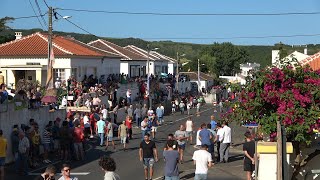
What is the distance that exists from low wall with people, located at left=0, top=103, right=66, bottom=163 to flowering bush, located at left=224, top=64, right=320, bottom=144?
1067 cm

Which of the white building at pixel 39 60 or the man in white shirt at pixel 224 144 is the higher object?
the white building at pixel 39 60

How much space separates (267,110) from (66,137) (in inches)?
441

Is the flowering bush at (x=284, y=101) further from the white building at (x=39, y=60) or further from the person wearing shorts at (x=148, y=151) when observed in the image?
the white building at (x=39, y=60)

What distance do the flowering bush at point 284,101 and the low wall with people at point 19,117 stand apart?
35.0 ft

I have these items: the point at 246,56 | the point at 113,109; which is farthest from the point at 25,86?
the point at 246,56

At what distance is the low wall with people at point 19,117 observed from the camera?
21594 mm

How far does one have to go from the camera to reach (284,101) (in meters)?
12.4

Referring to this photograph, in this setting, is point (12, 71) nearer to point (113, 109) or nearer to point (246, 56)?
point (113, 109)

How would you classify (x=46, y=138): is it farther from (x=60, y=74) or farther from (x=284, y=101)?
(x=60, y=74)

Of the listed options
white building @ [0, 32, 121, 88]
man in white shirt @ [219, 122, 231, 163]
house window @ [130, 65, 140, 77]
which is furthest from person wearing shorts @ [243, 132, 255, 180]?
house window @ [130, 65, 140, 77]

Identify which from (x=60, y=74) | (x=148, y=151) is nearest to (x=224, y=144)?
(x=148, y=151)

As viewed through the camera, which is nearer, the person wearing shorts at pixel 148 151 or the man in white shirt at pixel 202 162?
the man in white shirt at pixel 202 162

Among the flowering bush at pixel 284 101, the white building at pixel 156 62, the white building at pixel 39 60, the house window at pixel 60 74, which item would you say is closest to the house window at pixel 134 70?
the white building at pixel 156 62

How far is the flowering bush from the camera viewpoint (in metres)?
12.3
